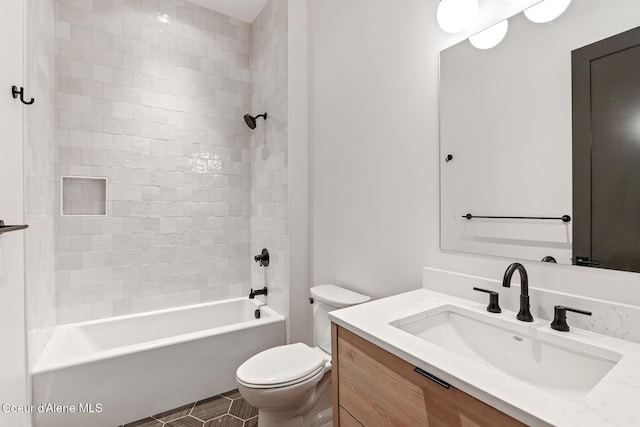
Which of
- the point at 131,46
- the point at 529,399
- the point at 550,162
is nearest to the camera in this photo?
the point at 529,399

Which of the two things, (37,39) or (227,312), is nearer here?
(37,39)

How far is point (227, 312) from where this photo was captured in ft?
9.01

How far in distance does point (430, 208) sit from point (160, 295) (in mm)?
2274

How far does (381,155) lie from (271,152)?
1.14 m

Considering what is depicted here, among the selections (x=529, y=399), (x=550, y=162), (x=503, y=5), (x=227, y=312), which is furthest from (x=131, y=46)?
(x=529, y=399)

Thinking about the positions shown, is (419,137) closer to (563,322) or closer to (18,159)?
(563,322)

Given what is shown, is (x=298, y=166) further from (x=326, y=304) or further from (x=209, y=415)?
(x=209, y=415)

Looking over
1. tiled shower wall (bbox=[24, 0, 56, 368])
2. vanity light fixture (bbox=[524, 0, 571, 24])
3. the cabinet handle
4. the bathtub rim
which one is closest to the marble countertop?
the cabinet handle

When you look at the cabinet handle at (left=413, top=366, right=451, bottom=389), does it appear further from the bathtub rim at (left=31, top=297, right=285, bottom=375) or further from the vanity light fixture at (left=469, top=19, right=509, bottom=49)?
the bathtub rim at (left=31, top=297, right=285, bottom=375)

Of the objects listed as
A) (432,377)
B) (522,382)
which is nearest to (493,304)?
(522,382)

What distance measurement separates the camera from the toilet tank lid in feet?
5.57

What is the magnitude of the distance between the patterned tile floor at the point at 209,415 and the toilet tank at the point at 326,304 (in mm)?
657

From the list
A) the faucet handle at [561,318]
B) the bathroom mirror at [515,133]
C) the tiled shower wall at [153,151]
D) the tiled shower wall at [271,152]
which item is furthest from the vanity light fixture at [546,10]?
the tiled shower wall at [153,151]

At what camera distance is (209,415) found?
1896 millimetres
